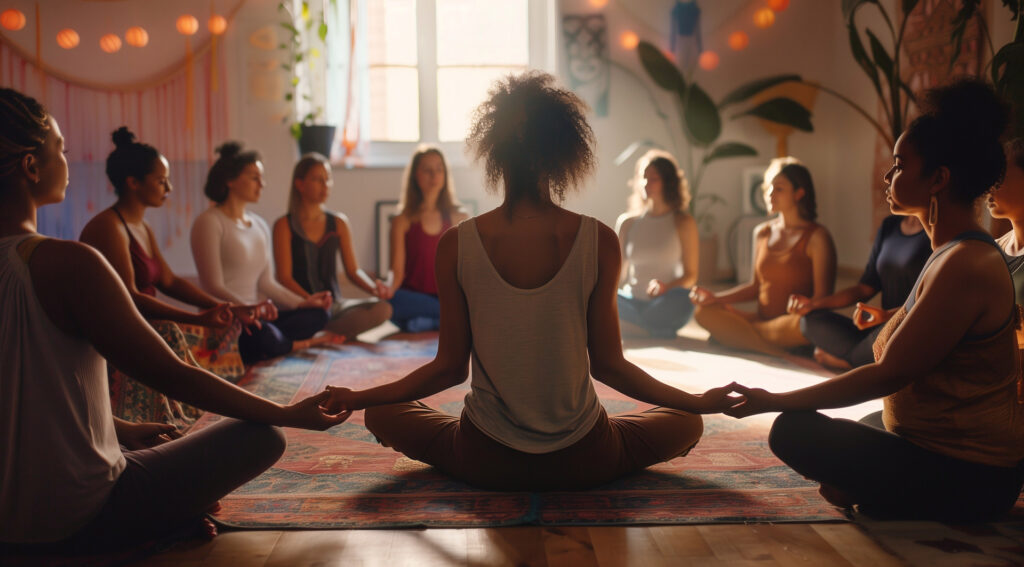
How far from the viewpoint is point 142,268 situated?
2797 mm

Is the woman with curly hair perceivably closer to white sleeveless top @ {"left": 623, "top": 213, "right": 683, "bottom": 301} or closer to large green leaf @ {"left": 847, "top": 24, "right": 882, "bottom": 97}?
white sleeveless top @ {"left": 623, "top": 213, "right": 683, "bottom": 301}

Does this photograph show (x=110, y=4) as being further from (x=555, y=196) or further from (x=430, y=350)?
(x=555, y=196)

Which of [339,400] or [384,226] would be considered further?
[384,226]

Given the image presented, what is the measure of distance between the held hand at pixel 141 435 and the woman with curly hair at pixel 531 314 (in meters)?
0.37

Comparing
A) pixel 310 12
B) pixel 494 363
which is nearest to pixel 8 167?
pixel 494 363

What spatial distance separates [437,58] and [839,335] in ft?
12.4

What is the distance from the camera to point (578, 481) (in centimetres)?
187

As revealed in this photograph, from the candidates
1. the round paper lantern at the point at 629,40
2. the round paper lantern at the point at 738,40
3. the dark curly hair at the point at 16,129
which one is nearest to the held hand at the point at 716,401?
the dark curly hair at the point at 16,129

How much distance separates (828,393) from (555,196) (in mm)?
680

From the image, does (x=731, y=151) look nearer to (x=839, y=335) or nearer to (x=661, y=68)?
(x=661, y=68)

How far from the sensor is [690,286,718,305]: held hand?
3.78 metres

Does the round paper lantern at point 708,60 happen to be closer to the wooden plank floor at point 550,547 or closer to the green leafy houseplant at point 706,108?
the green leafy houseplant at point 706,108

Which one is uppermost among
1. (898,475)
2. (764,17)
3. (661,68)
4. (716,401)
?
(764,17)

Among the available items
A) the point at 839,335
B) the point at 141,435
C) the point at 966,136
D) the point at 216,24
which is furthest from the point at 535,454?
the point at 216,24
